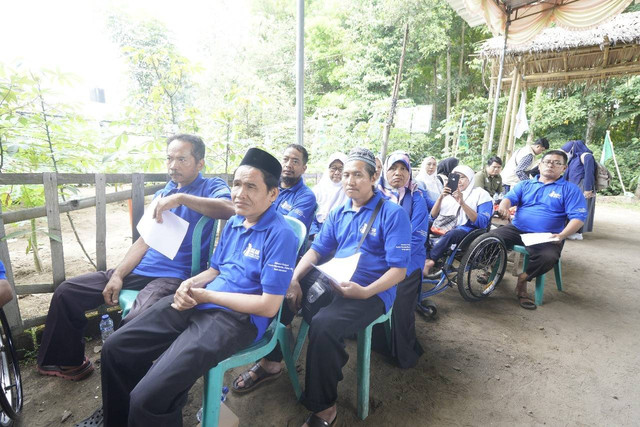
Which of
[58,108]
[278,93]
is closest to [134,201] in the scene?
[58,108]

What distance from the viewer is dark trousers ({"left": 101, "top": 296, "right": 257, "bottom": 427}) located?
1.33 metres

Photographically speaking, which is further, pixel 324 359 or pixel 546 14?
pixel 546 14

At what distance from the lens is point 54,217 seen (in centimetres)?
229

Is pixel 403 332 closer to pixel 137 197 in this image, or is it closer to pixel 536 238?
pixel 536 238

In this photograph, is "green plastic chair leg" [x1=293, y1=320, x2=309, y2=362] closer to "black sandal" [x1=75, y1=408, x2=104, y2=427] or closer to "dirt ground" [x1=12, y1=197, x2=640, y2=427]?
"dirt ground" [x1=12, y1=197, x2=640, y2=427]

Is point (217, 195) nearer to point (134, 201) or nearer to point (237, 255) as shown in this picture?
point (237, 255)

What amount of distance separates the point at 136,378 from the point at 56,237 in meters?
1.39

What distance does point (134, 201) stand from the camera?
9.12 ft

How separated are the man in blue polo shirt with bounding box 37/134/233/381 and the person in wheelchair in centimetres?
140

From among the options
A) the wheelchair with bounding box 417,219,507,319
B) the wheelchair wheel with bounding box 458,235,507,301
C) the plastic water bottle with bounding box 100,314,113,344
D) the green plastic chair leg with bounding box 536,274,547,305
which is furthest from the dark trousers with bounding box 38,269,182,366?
the green plastic chair leg with bounding box 536,274,547,305

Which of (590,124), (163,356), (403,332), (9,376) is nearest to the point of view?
(163,356)

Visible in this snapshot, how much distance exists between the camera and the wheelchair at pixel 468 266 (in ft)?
10.6

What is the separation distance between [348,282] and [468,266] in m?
2.10

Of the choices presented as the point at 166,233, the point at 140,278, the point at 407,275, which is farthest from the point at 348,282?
the point at 140,278
